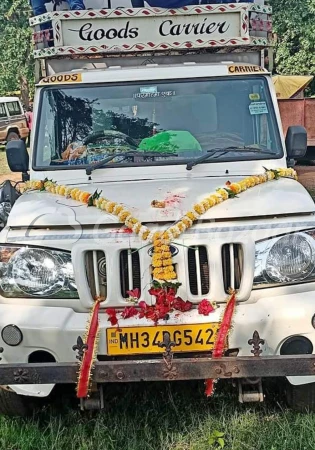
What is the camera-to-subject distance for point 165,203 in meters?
3.95

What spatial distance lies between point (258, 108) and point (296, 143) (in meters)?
0.42

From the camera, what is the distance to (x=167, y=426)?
13.4 feet

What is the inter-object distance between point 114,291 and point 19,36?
30.6 m

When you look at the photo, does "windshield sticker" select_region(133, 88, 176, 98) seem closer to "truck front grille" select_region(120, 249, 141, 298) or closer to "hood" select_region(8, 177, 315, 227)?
"hood" select_region(8, 177, 315, 227)

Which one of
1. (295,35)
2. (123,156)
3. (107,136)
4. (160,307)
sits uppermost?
A: (295,35)

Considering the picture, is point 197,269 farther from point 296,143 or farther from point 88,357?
point 296,143

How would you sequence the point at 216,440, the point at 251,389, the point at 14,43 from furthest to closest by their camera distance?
the point at 14,43
the point at 216,440
the point at 251,389

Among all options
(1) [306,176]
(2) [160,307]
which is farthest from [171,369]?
(1) [306,176]

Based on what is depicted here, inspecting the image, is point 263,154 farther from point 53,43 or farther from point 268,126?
point 53,43

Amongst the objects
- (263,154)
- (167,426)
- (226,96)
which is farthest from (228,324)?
(226,96)

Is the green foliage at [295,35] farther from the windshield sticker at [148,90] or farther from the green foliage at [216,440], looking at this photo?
the green foliage at [216,440]

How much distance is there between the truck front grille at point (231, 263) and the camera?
3633mm

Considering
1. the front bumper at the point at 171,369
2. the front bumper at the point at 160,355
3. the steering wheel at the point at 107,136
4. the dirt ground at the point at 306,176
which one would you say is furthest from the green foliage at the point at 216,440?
the dirt ground at the point at 306,176

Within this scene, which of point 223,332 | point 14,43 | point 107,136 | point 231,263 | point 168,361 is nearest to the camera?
point 168,361
